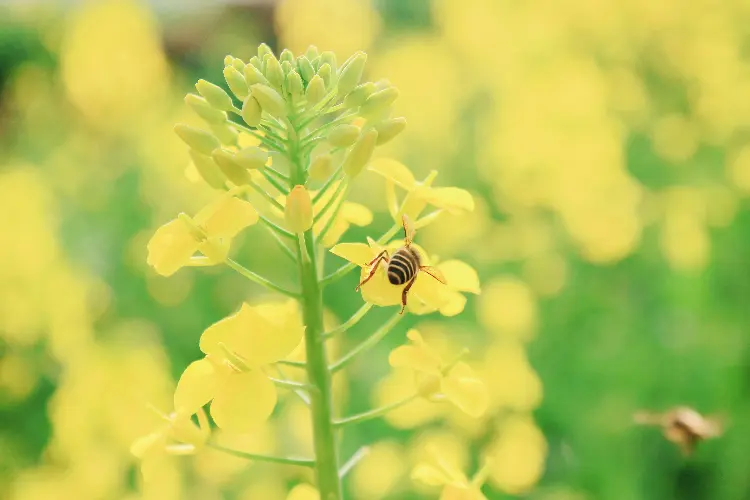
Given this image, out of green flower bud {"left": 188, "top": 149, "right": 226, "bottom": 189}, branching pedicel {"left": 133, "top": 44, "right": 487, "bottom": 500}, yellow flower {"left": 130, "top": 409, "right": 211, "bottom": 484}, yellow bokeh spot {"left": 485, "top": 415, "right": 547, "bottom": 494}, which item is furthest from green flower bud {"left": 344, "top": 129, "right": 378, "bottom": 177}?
yellow bokeh spot {"left": 485, "top": 415, "right": 547, "bottom": 494}

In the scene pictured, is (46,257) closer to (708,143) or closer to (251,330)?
(251,330)

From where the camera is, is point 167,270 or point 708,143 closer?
point 167,270

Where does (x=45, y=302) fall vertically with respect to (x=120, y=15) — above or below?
below

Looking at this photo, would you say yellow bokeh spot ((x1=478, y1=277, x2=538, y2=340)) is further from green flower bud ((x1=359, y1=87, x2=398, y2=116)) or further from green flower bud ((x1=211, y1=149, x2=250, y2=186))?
green flower bud ((x1=211, y1=149, x2=250, y2=186))

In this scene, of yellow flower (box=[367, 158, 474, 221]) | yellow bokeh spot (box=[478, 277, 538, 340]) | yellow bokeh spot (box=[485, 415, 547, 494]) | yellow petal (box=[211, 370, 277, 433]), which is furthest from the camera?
yellow bokeh spot (box=[478, 277, 538, 340])

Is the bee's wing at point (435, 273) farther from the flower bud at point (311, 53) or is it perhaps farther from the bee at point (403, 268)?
the flower bud at point (311, 53)

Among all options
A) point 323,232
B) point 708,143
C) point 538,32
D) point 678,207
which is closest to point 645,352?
point 678,207

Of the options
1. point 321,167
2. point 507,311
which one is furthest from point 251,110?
point 507,311
